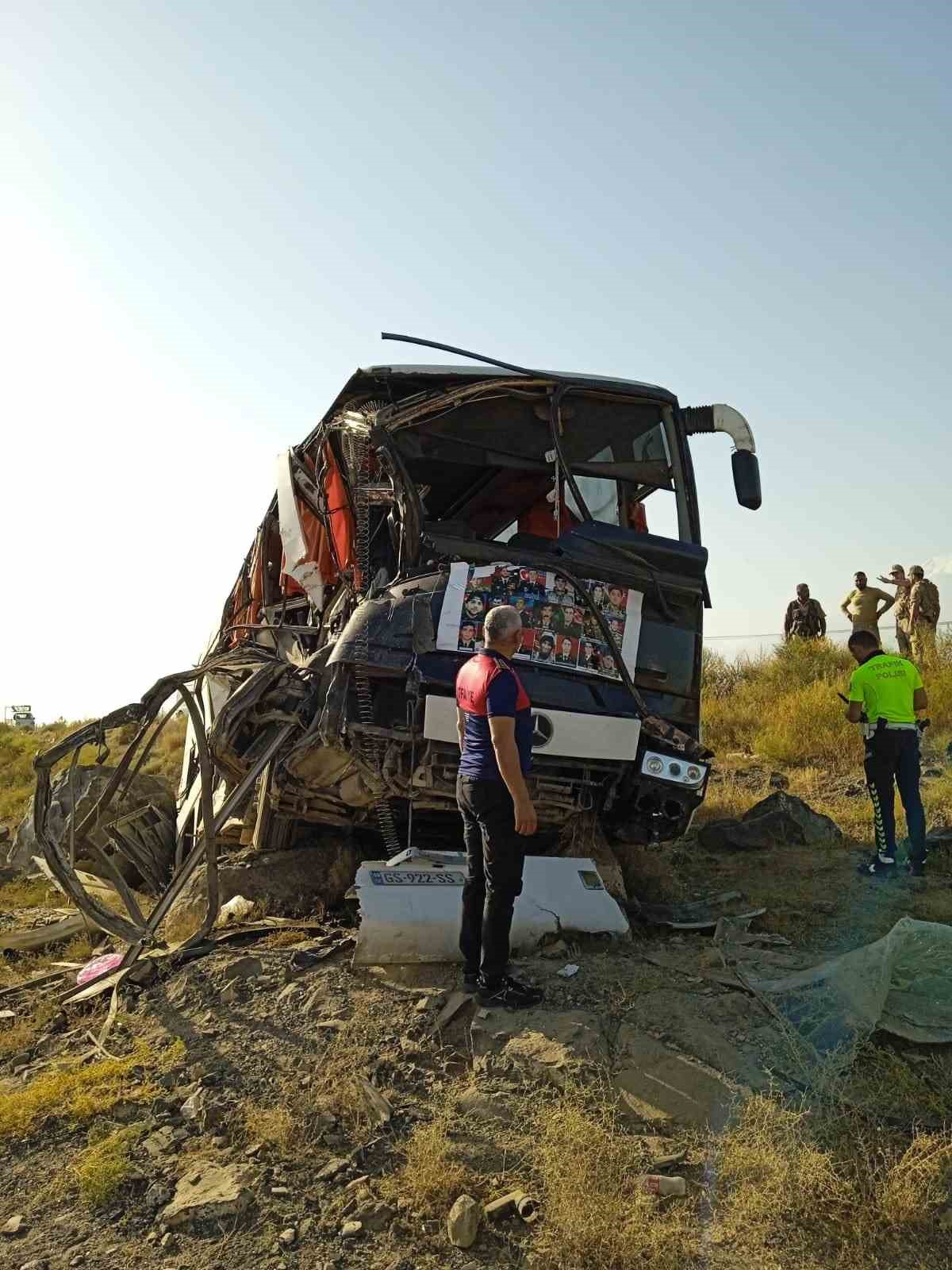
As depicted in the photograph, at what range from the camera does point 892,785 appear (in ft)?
23.1

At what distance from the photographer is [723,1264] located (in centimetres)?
276

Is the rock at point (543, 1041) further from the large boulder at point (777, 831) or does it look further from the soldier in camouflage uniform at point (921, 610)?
the soldier in camouflage uniform at point (921, 610)

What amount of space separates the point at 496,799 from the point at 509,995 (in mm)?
825

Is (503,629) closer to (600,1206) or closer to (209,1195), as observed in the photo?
(600,1206)

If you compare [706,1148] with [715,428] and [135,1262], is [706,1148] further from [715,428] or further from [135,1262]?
[715,428]

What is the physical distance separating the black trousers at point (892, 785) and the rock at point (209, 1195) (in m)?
5.05

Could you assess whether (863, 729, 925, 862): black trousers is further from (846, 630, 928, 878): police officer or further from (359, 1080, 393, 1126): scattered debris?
(359, 1080, 393, 1126): scattered debris

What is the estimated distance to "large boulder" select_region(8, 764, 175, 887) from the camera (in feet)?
20.1

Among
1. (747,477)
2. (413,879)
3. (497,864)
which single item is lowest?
(413,879)

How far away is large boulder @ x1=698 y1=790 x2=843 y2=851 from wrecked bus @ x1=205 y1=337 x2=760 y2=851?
214 centimetres

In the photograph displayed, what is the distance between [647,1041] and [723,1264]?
45.9 inches

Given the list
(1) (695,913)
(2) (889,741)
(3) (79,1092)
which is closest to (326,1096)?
(3) (79,1092)

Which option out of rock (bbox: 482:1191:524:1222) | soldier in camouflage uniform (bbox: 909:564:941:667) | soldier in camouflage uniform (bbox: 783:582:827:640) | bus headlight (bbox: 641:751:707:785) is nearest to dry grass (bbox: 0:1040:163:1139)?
rock (bbox: 482:1191:524:1222)

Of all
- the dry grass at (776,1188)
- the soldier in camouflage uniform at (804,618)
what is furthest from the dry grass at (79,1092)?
the soldier in camouflage uniform at (804,618)
